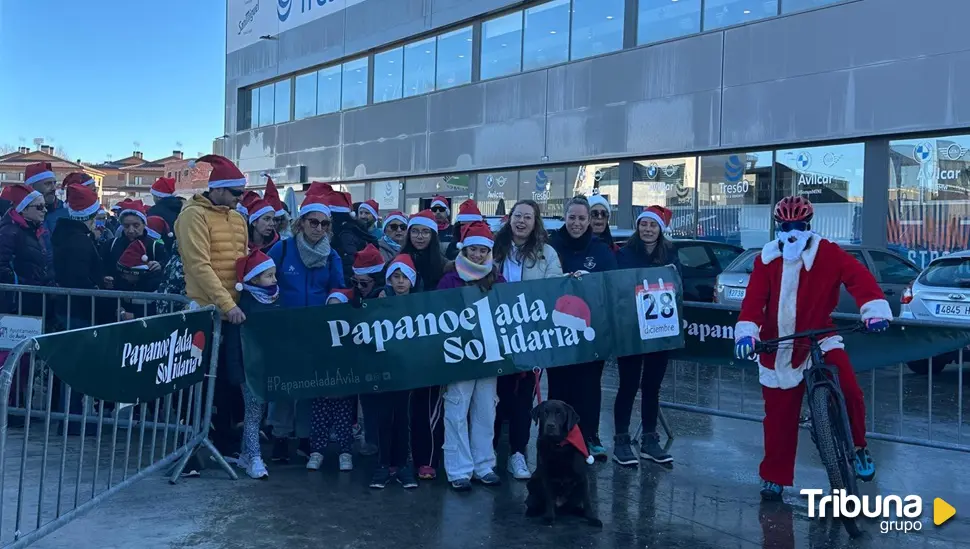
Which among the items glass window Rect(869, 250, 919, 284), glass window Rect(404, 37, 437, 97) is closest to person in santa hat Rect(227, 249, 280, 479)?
glass window Rect(869, 250, 919, 284)

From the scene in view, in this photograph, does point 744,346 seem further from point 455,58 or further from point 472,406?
point 455,58

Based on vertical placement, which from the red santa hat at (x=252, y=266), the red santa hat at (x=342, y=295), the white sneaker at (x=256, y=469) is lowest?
the white sneaker at (x=256, y=469)

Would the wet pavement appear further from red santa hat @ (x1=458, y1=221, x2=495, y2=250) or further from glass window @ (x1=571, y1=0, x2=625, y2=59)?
glass window @ (x1=571, y1=0, x2=625, y2=59)

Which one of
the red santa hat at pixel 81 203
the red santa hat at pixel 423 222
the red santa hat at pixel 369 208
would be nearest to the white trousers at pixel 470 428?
the red santa hat at pixel 423 222

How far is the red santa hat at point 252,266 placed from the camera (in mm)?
6738

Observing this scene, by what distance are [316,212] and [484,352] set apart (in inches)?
62.8

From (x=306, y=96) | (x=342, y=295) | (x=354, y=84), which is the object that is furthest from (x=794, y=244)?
(x=306, y=96)

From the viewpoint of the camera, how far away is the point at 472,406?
268 inches

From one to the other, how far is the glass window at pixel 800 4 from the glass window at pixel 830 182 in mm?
2685

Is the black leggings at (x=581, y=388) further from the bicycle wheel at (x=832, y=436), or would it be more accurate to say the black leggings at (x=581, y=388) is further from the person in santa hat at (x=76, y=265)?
the person in santa hat at (x=76, y=265)

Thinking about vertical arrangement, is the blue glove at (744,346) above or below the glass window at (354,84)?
below

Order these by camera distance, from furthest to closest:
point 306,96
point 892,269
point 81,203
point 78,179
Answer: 1. point 306,96
2. point 892,269
3. point 78,179
4. point 81,203

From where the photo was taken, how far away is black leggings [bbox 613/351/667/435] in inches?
292

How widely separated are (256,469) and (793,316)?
3.79 meters
